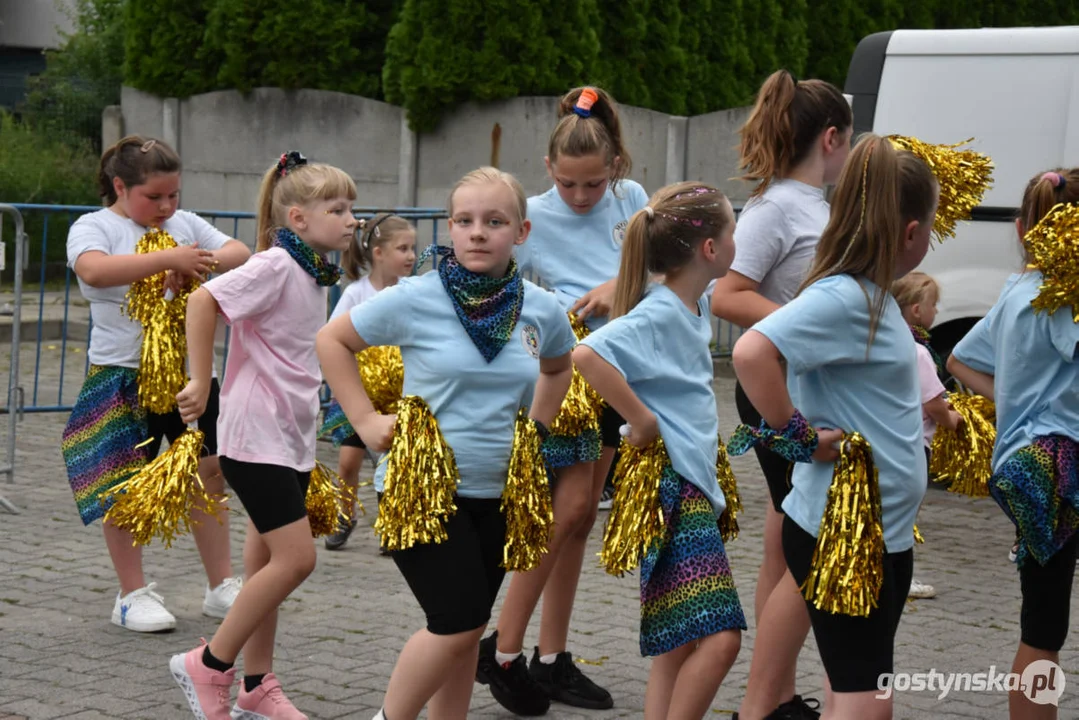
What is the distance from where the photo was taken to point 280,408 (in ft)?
14.7

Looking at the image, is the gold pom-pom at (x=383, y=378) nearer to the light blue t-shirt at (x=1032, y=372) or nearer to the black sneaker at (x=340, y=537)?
the black sneaker at (x=340, y=537)

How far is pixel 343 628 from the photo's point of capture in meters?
5.55

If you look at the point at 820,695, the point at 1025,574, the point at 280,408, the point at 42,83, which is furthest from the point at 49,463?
the point at 42,83

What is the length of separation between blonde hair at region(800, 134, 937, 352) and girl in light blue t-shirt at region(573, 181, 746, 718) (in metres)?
0.43

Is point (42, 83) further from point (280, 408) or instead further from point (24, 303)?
point (280, 408)

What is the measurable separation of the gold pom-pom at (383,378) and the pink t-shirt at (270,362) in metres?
2.38

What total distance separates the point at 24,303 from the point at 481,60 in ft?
17.3

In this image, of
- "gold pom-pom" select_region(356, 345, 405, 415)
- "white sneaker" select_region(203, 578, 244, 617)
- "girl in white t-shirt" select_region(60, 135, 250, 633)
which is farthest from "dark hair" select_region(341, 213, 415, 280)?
"white sneaker" select_region(203, 578, 244, 617)

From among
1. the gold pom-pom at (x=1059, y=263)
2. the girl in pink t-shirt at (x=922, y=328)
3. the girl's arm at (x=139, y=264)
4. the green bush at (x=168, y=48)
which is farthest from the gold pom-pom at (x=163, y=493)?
the green bush at (x=168, y=48)

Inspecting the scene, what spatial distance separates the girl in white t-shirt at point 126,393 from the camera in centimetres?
549

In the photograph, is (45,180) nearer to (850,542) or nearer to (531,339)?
(531,339)

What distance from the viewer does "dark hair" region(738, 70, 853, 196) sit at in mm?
4402

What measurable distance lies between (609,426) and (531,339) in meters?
0.94

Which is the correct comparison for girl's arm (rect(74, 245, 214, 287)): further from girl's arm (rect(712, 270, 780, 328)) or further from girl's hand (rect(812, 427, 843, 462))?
girl's hand (rect(812, 427, 843, 462))
